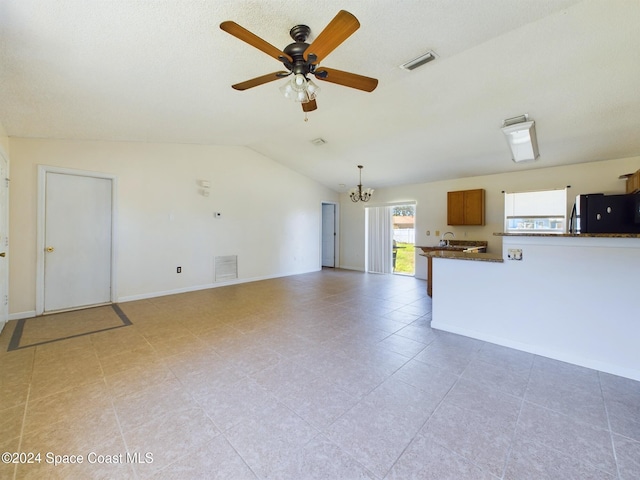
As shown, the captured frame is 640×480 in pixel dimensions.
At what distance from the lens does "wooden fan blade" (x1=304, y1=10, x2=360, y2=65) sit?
1.48 m

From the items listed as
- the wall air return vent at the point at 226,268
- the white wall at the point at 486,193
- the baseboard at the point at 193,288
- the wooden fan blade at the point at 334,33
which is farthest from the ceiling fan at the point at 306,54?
the white wall at the point at 486,193

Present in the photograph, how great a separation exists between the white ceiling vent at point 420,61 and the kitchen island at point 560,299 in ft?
6.44

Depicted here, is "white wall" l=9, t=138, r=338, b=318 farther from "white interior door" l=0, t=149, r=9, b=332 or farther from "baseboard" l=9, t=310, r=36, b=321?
"white interior door" l=0, t=149, r=9, b=332

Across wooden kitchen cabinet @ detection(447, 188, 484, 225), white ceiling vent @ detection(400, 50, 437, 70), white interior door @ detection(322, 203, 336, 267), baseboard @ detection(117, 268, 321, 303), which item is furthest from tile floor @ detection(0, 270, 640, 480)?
white interior door @ detection(322, 203, 336, 267)

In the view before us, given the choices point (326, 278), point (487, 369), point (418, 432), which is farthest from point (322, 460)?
point (326, 278)

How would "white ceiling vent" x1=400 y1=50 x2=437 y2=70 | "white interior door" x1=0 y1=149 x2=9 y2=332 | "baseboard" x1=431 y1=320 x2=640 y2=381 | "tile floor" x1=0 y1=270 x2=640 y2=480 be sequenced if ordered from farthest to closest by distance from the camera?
"white interior door" x1=0 y1=149 x2=9 y2=332 → "white ceiling vent" x1=400 y1=50 x2=437 y2=70 → "baseboard" x1=431 y1=320 x2=640 y2=381 → "tile floor" x1=0 y1=270 x2=640 y2=480

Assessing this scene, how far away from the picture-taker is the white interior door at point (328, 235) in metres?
8.86

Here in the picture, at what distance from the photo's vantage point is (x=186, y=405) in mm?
1879

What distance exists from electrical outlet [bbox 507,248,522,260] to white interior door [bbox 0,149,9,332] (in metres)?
5.60

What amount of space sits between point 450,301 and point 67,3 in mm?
4162

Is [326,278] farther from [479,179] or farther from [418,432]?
[418,432]

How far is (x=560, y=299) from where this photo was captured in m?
2.57

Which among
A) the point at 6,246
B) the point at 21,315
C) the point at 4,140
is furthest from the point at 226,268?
the point at 4,140

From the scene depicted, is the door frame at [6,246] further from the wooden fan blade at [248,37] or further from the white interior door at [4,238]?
the wooden fan blade at [248,37]
